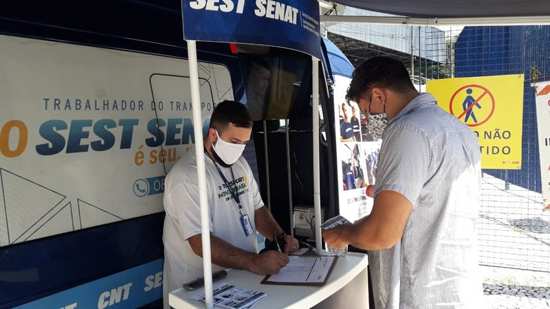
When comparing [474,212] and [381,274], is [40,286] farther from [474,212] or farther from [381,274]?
[474,212]

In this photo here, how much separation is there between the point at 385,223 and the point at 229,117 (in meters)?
0.88

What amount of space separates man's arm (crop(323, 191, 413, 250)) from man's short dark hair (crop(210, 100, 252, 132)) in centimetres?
75

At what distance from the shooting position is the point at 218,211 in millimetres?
2336

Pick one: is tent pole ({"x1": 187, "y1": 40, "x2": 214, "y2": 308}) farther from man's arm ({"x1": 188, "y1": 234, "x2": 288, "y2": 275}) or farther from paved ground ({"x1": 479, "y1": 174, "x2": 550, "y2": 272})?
paved ground ({"x1": 479, "y1": 174, "x2": 550, "y2": 272})

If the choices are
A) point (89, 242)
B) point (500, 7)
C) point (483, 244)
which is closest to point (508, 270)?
→ point (483, 244)

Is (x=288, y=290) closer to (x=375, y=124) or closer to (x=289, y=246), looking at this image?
(x=289, y=246)

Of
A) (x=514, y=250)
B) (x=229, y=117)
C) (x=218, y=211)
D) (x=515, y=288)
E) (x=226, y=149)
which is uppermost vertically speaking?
(x=229, y=117)

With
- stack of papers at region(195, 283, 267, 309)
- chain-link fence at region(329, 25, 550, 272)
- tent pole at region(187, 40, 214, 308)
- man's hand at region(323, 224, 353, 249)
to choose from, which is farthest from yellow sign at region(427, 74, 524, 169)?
tent pole at region(187, 40, 214, 308)

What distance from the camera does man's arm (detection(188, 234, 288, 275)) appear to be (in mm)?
2014

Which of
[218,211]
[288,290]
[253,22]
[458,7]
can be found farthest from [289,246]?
[458,7]

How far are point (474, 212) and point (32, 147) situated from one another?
1807 millimetres

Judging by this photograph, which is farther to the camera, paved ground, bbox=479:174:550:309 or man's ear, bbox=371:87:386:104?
paved ground, bbox=479:174:550:309

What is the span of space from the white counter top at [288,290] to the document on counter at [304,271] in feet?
0.10

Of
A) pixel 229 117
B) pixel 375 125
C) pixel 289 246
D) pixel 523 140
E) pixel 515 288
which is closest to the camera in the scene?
pixel 229 117
